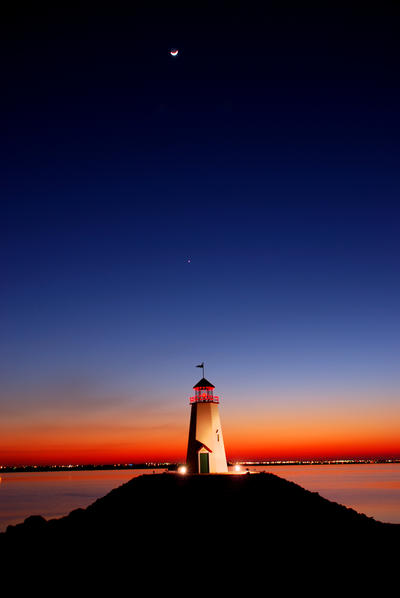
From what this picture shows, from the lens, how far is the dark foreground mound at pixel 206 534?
9.37m

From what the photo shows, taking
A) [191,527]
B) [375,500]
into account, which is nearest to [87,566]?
[191,527]

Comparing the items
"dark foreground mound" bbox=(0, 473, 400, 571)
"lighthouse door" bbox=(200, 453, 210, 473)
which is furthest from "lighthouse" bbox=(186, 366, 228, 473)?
"dark foreground mound" bbox=(0, 473, 400, 571)

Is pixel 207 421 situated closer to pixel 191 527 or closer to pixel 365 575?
pixel 191 527

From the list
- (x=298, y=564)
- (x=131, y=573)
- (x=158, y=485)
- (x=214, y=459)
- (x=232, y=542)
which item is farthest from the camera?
(x=214, y=459)

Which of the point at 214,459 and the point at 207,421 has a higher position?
the point at 207,421

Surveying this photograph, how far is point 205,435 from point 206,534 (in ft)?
61.6

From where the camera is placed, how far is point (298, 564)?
28.5ft

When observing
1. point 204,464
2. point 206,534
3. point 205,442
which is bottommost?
point 206,534

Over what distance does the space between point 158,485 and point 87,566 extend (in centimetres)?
1634

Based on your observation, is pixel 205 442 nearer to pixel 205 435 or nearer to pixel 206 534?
pixel 205 435

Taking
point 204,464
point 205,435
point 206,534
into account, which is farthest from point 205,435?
point 206,534

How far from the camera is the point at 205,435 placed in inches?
1179

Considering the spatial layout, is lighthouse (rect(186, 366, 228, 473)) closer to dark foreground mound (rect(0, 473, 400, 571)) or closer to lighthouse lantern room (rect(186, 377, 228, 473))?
lighthouse lantern room (rect(186, 377, 228, 473))

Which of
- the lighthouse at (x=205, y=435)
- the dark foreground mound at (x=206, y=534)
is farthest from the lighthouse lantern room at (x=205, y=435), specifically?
the dark foreground mound at (x=206, y=534)
